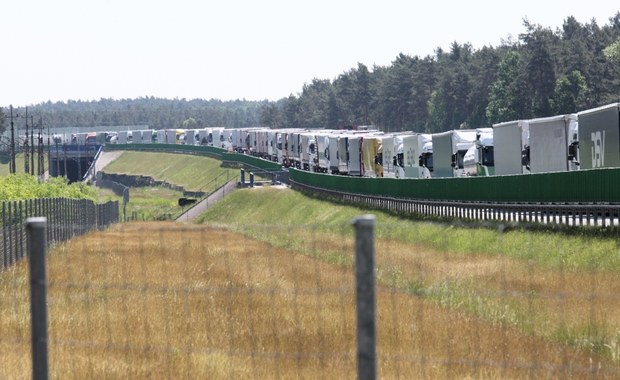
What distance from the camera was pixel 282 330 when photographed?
12.9m

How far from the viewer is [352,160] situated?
93.2 metres

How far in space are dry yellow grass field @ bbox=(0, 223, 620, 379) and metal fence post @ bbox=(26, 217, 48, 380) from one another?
1049 millimetres

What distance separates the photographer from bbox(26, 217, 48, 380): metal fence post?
8.21 metres

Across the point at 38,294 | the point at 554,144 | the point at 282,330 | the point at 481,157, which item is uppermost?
the point at 554,144

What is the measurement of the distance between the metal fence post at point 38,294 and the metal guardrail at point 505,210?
22.4 meters

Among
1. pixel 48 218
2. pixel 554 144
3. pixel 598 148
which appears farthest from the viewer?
pixel 554 144

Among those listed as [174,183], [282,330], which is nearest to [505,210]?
[282,330]

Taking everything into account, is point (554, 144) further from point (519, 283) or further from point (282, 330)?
point (282, 330)

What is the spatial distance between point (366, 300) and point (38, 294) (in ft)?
7.79

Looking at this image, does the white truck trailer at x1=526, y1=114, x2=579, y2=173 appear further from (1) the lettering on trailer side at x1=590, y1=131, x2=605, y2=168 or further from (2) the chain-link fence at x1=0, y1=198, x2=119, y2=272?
(2) the chain-link fence at x1=0, y1=198, x2=119, y2=272

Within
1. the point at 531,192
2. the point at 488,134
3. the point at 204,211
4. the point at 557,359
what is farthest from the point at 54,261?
the point at 204,211

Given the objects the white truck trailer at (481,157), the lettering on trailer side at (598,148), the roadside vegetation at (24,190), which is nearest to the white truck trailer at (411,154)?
the white truck trailer at (481,157)

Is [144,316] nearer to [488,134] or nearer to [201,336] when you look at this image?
[201,336]

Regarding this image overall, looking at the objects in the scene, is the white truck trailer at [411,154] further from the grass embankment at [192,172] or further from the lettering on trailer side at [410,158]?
the grass embankment at [192,172]
